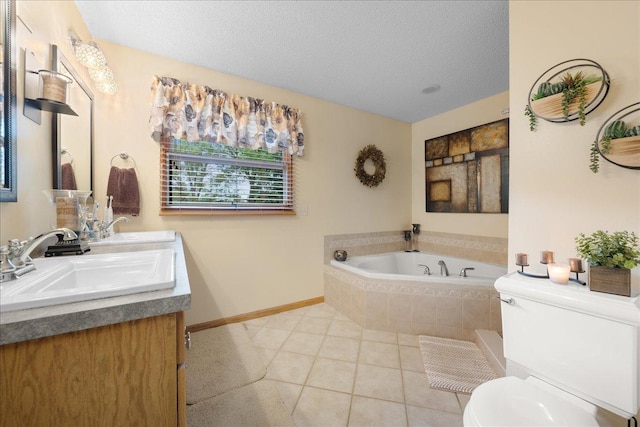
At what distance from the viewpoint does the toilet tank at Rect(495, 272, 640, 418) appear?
858mm

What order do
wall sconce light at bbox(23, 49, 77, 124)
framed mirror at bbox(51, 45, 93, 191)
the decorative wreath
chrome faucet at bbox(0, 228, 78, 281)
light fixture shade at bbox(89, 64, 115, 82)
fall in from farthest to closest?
the decorative wreath
light fixture shade at bbox(89, 64, 115, 82)
framed mirror at bbox(51, 45, 93, 191)
wall sconce light at bbox(23, 49, 77, 124)
chrome faucet at bbox(0, 228, 78, 281)

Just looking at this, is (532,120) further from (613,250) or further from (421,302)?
(421,302)

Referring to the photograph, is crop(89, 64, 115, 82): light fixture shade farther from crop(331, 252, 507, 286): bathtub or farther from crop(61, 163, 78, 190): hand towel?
crop(331, 252, 507, 286): bathtub

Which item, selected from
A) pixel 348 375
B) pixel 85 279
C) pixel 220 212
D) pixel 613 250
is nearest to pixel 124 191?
pixel 220 212

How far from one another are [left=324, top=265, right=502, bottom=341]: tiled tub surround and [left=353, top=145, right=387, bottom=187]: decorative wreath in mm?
1308

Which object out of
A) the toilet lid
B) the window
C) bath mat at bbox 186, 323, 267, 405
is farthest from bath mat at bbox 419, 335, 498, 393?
the window

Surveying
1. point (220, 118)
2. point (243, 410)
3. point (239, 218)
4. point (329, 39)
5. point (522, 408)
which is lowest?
point (243, 410)

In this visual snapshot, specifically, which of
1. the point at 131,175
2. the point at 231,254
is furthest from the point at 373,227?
the point at 131,175

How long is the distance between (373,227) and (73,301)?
3044mm

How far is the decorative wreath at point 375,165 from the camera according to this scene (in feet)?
10.3

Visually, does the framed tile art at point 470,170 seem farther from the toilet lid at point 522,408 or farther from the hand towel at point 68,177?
the hand towel at point 68,177

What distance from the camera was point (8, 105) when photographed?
0.99m

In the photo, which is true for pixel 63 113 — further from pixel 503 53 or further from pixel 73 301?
pixel 503 53

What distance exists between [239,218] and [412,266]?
7.68 feet
